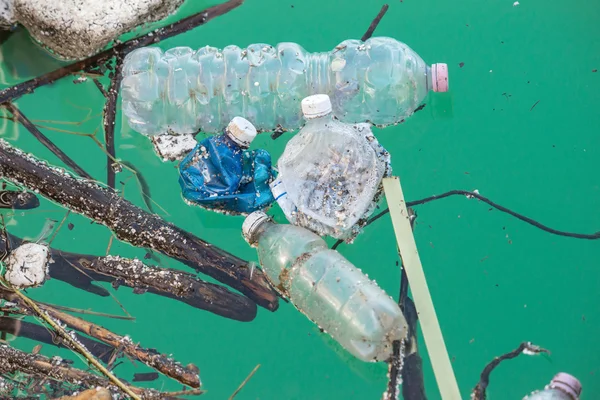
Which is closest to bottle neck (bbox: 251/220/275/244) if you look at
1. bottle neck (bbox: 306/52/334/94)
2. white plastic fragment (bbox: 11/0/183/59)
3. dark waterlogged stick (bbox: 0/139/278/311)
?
dark waterlogged stick (bbox: 0/139/278/311)

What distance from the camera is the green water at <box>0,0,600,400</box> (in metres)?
1.50

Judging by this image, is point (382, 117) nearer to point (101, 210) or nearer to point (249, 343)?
point (249, 343)

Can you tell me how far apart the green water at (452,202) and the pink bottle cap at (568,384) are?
47 mm

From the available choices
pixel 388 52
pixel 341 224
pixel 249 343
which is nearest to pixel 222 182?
pixel 341 224

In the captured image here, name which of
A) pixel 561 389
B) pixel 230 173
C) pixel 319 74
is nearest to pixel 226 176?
pixel 230 173

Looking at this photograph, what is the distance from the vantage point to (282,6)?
5.32 feet

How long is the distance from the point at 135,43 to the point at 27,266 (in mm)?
673

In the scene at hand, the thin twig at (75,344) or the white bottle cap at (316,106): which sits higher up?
the white bottle cap at (316,106)

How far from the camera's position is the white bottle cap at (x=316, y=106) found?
138cm

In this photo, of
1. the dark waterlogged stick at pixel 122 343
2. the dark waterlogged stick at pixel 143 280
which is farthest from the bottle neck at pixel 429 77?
the dark waterlogged stick at pixel 122 343

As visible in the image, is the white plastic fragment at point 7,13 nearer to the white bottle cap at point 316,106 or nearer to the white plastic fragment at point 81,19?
the white plastic fragment at point 81,19

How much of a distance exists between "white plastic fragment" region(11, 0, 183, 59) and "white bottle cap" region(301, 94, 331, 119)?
53 centimetres

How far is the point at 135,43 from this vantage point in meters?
1.62

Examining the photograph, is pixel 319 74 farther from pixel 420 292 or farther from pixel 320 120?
pixel 420 292
